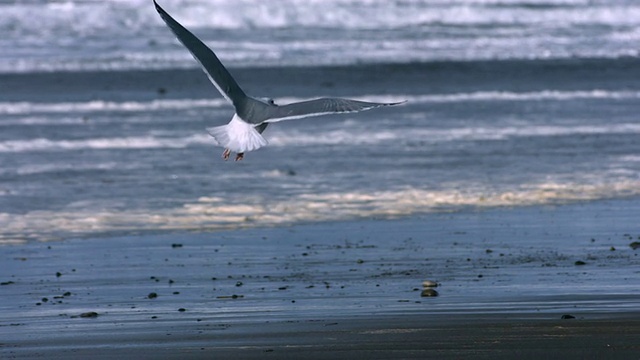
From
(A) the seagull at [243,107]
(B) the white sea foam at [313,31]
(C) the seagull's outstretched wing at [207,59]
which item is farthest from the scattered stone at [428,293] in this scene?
(B) the white sea foam at [313,31]

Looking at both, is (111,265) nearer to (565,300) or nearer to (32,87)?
(565,300)

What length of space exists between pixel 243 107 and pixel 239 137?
0.19 meters

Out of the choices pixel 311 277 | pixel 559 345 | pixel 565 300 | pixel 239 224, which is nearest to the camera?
pixel 559 345

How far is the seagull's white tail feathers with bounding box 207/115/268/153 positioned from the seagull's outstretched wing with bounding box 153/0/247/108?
0.12 meters

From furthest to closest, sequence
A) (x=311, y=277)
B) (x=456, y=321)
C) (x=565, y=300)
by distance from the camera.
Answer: (x=311, y=277)
(x=565, y=300)
(x=456, y=321)

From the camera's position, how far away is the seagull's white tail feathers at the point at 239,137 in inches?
268

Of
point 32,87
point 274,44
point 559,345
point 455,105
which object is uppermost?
point 274,44

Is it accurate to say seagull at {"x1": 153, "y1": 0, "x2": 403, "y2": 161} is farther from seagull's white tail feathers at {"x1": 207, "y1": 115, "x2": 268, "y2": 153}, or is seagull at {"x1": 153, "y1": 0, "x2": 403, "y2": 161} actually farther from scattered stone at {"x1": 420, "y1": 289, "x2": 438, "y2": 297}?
scattered stone at {"x1": 420, "y1": 289, "x2": 438, "y2": 297}

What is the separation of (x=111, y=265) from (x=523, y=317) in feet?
9.77

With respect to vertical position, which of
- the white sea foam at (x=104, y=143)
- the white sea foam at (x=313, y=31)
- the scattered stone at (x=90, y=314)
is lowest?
the scattered stone at (x=90, y=314)

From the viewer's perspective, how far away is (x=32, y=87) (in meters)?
22.4

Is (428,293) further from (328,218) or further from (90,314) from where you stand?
(328,218)

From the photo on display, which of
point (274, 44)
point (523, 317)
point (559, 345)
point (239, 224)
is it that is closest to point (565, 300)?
point (523, 317)

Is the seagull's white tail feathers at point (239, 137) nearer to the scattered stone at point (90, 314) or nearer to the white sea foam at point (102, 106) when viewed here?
the scattered stone at point (90, 314)
